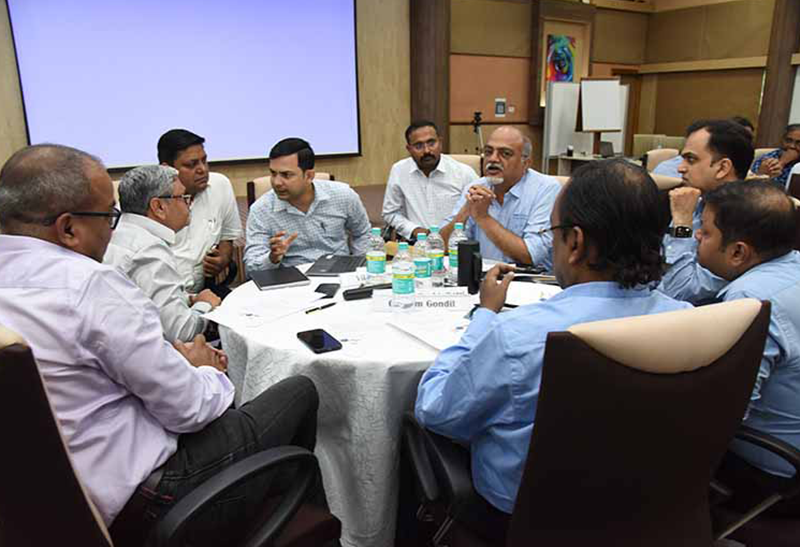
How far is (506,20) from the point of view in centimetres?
711

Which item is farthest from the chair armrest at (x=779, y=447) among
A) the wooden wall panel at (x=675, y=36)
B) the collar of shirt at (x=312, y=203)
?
the wooden wall panel at (x=675, y=36)

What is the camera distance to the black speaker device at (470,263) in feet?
6.93

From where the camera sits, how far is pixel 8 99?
159 inches

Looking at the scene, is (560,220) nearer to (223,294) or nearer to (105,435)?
(105,435)

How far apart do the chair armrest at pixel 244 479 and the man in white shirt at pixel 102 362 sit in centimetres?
5

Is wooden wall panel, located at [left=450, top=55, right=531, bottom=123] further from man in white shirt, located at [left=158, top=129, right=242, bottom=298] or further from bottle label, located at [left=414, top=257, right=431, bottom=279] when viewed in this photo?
bottle label, located at [left=414, top=257, right=431, bottom=279]

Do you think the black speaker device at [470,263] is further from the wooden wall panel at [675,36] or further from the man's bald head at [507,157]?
the wooden wall panel at [675,36]

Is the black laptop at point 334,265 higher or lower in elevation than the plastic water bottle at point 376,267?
lower

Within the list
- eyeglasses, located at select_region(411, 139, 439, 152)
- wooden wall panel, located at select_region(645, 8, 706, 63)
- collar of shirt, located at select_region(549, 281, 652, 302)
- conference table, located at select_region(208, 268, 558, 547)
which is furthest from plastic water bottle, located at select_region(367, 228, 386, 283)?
wooden wall panel, located at select_region(645, 8, 706, 63)

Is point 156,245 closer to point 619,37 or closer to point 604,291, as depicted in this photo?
point 604,291

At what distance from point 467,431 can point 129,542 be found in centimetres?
76

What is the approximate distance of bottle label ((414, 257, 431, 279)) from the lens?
86.4 inches

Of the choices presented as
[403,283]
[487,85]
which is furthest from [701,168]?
[487,85]

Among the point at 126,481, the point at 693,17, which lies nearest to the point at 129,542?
the point at 126,481
